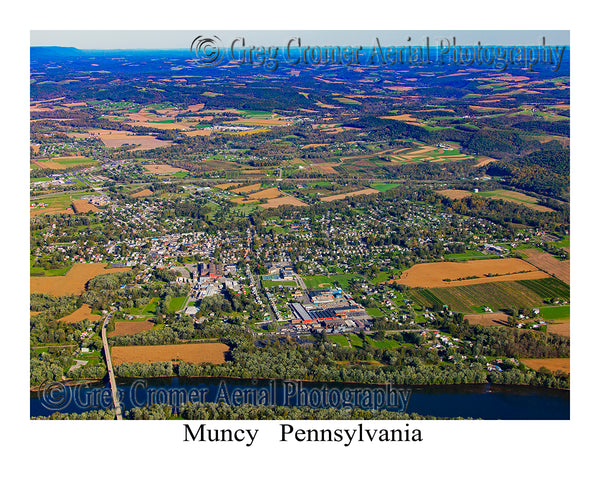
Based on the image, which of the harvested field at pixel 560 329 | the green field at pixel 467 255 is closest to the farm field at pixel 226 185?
the green field at pixel 467 255

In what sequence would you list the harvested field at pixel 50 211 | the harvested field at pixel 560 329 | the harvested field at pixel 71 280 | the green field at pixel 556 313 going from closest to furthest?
the harvested field at pixel 560 329, the green field at pixel 556 313, the harvested field at pixel 71 280, the harvested field at pixel 50 211

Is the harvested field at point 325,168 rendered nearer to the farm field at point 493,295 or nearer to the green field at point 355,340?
the farm field at point 493,295

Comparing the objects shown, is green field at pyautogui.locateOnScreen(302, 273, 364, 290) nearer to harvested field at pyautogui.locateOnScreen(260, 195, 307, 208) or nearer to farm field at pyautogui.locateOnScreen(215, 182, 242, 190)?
harvested field at pyautogui.locateOnScreen(260, 195, 307, 208)

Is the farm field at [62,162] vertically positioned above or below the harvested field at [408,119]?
below

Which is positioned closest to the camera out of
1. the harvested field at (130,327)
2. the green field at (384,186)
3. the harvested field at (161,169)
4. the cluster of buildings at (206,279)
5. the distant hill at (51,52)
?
the harvested field at (130,327)

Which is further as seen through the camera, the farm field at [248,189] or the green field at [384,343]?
the farm field at [248,189]

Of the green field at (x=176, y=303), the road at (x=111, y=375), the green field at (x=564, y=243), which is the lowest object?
the road at (x=111, y=375)

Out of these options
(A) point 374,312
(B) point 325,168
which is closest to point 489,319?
(A) point 374,312
